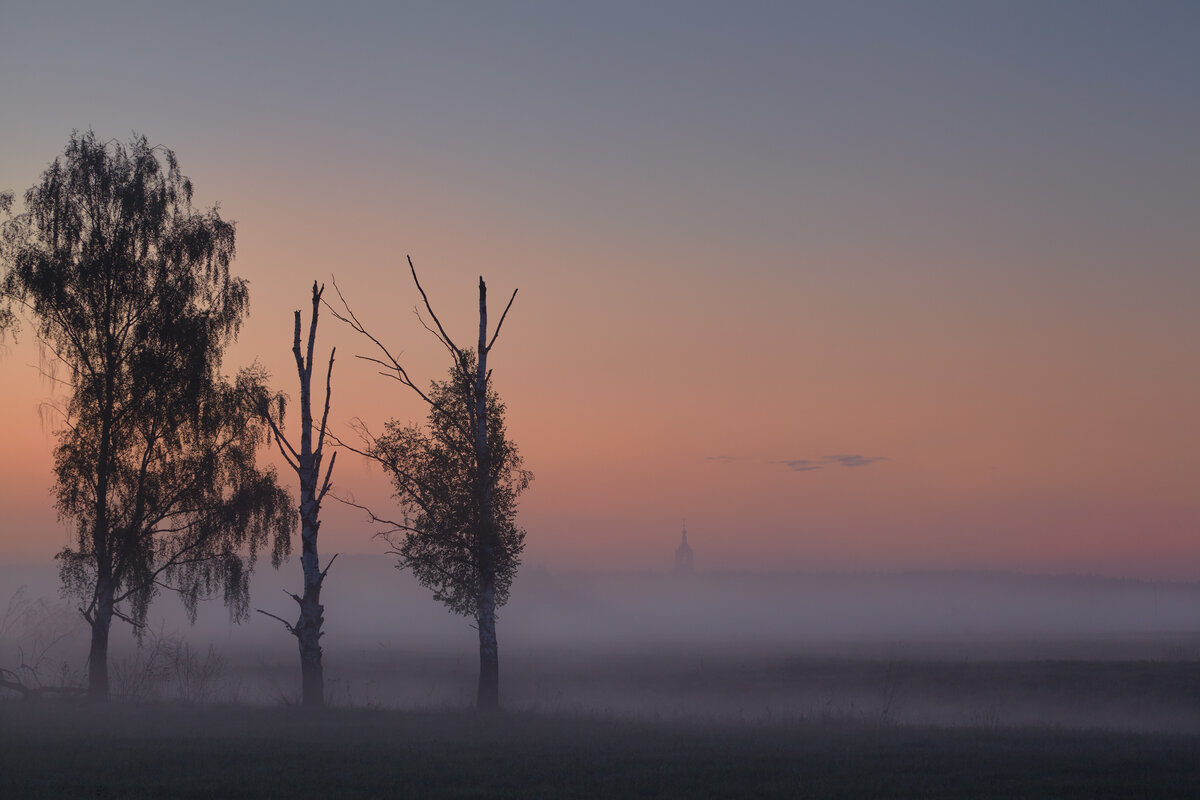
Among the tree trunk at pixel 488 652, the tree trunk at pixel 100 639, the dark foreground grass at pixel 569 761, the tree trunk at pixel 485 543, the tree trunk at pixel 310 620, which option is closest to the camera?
the dark foreground grass at pixel 569 761

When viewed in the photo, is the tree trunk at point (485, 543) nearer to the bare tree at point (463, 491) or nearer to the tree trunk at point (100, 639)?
the bare tree at point (463, 491)

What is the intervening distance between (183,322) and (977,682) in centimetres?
3596

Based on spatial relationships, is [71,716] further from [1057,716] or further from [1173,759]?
[1057,716]

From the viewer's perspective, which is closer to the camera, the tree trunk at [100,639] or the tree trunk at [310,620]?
the tree trunk at [310,620]

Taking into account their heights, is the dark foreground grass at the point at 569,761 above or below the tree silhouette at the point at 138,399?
below

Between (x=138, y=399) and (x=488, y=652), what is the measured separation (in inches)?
614

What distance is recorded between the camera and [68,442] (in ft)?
111

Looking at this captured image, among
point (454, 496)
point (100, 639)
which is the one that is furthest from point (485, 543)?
point (100, 639)

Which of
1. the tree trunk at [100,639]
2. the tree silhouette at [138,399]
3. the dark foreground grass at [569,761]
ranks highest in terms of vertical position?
the tree silhouette at [138,399]

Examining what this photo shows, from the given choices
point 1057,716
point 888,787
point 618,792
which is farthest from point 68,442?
point 1057,716

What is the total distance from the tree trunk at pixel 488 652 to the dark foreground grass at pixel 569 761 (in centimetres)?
467

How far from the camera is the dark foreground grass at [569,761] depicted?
576 inches

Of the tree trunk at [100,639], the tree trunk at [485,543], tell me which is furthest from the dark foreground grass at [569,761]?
the tree trunk at [100,639]

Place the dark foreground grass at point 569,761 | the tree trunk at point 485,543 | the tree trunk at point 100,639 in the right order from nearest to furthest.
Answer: the dark foreground grass at point 569,761 → the tree trunk at point 485,543 → the tree trunk at point 100,639
